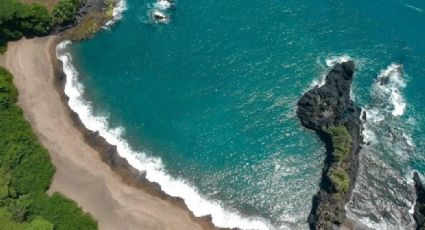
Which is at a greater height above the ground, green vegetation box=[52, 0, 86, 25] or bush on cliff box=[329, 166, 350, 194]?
green vegetation box=[52, 0, 86, 25]

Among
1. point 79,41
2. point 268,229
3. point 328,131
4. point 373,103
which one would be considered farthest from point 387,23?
point 79,41

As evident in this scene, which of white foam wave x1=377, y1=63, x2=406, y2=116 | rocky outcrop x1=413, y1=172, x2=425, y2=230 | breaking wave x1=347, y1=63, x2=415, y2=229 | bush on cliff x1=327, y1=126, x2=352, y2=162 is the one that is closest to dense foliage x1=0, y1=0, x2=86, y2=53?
bush on cliff x1=327, y1=126, x2=352, y2=162

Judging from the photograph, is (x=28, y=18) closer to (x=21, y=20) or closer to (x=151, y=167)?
(x=21, y=20)

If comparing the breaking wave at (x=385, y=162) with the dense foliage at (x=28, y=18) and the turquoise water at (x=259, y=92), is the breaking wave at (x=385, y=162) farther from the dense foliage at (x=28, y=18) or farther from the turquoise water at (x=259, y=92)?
the dense foliage at (x=28, y=18)

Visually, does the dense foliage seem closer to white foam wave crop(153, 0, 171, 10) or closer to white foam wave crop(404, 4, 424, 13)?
white foam wave crop(153, 0, 171, 10)

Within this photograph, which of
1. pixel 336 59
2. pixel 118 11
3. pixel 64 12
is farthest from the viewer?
pixel 118 11

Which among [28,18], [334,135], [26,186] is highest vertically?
[28,18]

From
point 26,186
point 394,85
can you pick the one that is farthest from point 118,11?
point 394,85

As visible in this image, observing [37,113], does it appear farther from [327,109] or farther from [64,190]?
[327,109]
